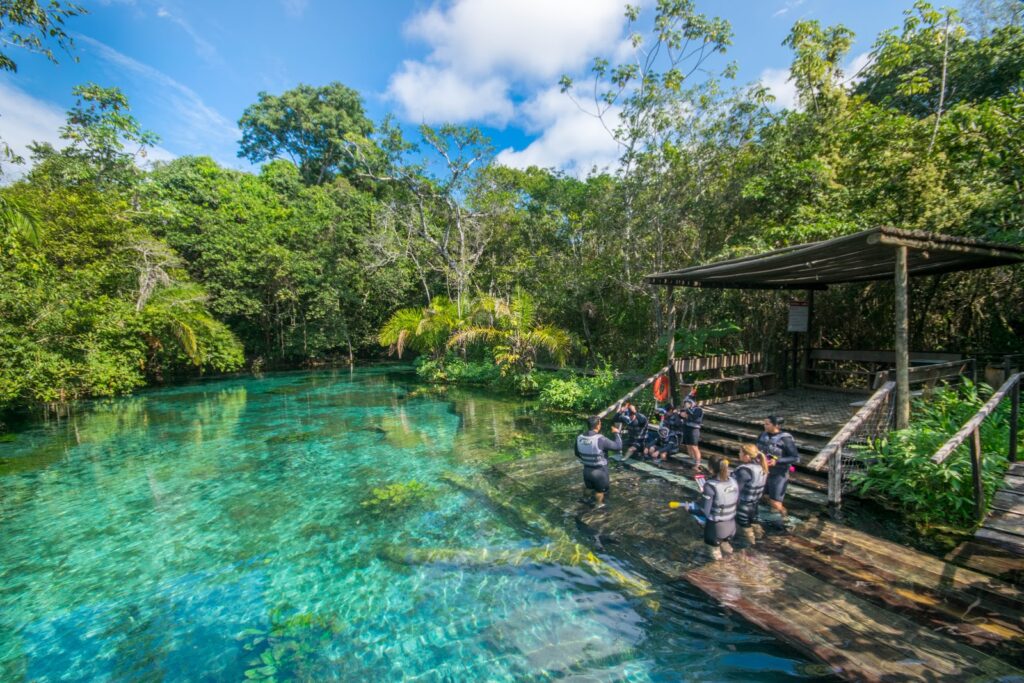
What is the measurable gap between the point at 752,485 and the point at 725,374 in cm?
664

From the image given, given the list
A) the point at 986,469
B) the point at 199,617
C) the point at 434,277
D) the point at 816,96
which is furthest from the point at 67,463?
the point at 816,96

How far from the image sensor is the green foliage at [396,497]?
7.25 meters

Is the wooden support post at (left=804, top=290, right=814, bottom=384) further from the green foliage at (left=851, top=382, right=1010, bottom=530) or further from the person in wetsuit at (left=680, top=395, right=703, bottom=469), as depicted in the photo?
the person in wetsuit at (left=680, top=395, right=703, bottom=469)

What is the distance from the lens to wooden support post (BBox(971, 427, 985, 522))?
462 centimetres

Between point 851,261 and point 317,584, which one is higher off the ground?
point 851,261

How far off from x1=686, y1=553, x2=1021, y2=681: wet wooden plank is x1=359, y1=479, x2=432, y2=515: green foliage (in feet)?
14.6

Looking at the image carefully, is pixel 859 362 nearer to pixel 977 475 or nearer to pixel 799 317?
pixel 799 317

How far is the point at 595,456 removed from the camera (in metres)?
6.40

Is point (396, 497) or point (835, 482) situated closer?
point (835, 482)

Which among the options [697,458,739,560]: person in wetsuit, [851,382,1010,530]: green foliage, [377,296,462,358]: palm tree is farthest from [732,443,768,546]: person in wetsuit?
[377,296,462,358]: palm tree

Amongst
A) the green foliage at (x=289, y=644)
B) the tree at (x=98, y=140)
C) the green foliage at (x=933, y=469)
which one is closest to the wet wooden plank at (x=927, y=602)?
the green foliage at (x=933, y=469)

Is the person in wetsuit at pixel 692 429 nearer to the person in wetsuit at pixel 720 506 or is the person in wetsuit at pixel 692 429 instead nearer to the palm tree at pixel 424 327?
the person in wetsuit at pixel 720 506

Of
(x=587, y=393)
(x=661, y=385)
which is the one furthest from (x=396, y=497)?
(x=587, y=393)

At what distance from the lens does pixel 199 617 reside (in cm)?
471
